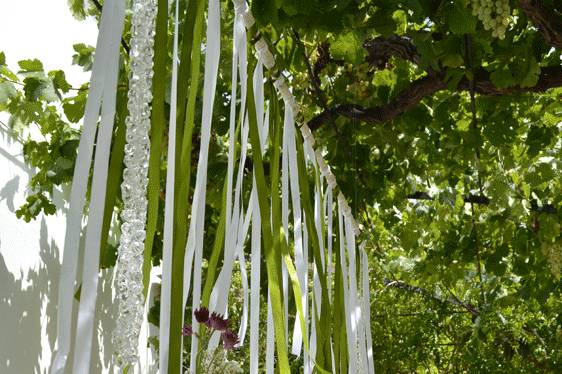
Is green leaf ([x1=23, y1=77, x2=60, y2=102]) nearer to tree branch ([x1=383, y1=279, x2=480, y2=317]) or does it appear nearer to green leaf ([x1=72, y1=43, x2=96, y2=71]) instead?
green leaf ([x1=72, y1=43, x2=96, y2=71])

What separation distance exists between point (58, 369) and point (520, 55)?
2.16 meters

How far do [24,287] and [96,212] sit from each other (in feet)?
7.51

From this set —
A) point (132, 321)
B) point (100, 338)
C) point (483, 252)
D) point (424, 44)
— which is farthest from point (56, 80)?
point (483, 252)

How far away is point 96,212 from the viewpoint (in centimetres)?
66

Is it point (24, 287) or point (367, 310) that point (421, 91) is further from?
point (24, 287)

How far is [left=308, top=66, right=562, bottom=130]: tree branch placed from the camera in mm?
2639

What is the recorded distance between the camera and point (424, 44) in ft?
7.57

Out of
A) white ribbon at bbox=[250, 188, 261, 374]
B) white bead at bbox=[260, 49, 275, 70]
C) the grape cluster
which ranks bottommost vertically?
white ribbon at bbox=[250, 188, 261, 374]

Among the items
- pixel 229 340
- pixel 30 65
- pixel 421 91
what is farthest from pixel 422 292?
pixel 229 340

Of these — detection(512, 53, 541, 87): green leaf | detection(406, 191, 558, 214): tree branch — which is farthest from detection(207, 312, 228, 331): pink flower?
detection(406, 191, 558, 214): tree branch

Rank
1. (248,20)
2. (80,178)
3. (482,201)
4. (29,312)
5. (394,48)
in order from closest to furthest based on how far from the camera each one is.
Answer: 1. (80,178)
2. (248,20)
3. (394,48)
4. (29,312)
5. (482,201)

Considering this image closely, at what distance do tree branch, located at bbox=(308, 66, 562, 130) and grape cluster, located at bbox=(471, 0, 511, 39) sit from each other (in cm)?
55

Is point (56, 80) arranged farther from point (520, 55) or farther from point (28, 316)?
point (520, 55)

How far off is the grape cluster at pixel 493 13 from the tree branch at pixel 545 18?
2.9 inches
